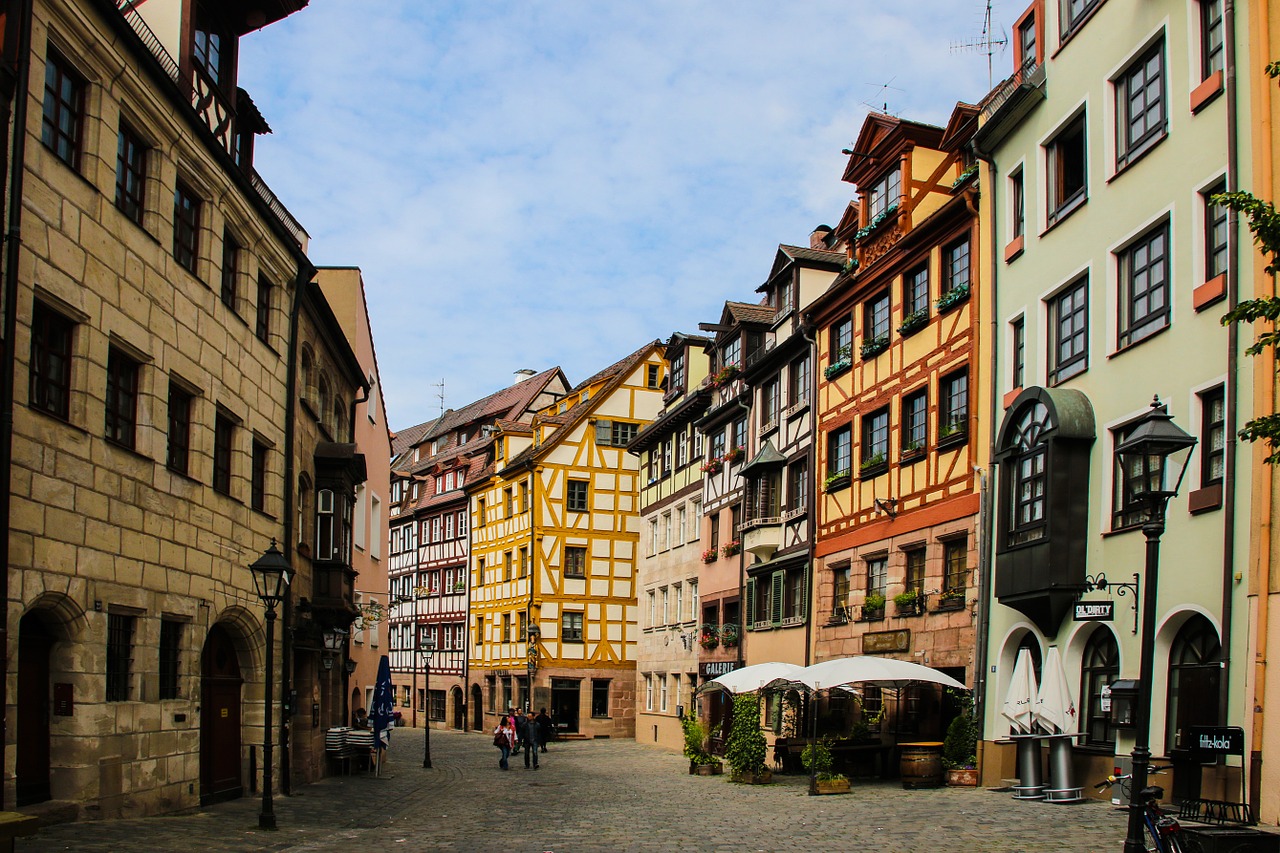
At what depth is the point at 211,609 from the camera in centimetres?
2020

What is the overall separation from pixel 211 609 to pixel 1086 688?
12.6 m

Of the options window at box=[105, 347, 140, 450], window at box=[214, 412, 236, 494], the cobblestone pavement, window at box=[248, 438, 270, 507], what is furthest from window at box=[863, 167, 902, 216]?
window at box=[105, 347, 140, 450]

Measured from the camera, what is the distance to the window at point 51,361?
14.7 metres

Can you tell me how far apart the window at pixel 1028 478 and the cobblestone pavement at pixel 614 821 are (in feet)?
13.1

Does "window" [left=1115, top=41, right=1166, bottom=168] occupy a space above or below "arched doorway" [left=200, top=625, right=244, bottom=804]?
above

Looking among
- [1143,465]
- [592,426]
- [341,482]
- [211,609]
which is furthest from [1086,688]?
[592,426]

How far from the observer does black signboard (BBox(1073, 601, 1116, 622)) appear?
60.3 feet

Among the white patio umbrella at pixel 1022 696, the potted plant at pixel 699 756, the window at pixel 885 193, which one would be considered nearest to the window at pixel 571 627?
the potted plant at pixel 699 756

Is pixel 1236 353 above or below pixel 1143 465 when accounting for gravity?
above

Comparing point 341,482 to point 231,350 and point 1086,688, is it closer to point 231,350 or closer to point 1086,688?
point 231,350

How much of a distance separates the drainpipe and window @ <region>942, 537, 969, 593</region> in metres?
16.0

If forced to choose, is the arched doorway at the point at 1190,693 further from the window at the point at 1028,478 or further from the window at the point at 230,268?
the window at the point at 230,268

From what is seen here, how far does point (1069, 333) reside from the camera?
2158 centimetres

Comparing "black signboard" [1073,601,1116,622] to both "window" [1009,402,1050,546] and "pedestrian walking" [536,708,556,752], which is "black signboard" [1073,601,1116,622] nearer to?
"window" [1009,402,1050,546]
